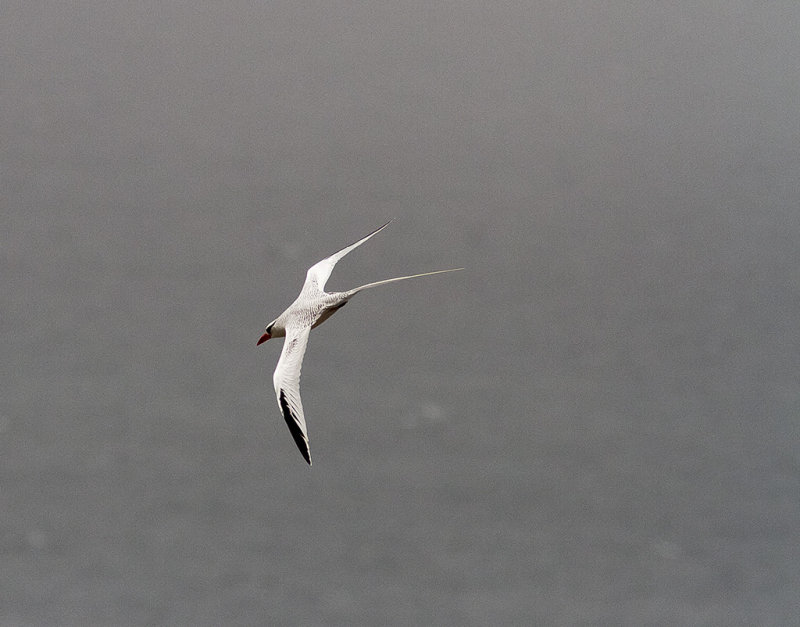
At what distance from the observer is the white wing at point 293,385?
400cm

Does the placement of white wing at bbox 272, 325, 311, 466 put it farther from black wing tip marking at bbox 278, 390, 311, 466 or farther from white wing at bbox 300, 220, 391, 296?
white wing at bbox 300, 220, 391, 296

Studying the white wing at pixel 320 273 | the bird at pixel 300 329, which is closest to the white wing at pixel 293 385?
the bird at pixel 300 329

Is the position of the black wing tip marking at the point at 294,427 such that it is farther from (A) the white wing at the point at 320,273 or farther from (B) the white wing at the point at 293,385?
(A) the white wing at the point at 320,273

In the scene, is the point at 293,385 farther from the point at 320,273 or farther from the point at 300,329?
the point at 320,273

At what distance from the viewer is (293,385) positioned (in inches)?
166

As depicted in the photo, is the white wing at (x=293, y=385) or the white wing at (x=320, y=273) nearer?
the white wing at (x=293, y=385)

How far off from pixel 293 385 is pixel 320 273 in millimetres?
1598

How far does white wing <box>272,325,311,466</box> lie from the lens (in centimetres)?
400

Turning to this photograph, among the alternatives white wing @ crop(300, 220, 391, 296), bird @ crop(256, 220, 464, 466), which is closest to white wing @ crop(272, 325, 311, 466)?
bird @ crop(256, 220, 464, 466)

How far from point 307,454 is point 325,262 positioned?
2131 mm

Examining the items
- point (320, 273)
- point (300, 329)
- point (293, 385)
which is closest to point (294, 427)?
point (293, 385)

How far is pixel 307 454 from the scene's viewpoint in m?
3.85

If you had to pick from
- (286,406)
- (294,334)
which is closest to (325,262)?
(294,334)

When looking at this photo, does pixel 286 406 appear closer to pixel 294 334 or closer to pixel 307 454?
pixel 307 454
